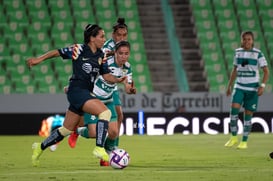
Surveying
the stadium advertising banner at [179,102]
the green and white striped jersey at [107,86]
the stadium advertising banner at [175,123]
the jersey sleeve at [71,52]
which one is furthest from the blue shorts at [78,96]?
the stadium advertising banner at [179,102]

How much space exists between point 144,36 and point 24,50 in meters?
3.84

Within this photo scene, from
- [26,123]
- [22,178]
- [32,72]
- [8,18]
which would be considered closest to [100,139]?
[22,178]

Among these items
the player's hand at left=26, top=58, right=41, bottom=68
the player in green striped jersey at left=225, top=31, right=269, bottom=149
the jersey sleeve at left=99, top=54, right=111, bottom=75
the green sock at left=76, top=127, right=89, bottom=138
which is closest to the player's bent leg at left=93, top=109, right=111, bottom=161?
the jersey sleeve at left=99, top=54, right=111, bottom=75

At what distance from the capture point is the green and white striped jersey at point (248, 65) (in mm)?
16141

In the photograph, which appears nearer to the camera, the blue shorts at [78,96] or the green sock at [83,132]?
the blue shorts at [78,96]

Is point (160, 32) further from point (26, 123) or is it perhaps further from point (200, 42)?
point (26, 123)

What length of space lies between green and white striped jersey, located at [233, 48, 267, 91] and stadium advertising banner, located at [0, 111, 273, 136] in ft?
18.7

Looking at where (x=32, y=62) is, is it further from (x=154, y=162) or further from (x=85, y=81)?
(x=154, y=162)

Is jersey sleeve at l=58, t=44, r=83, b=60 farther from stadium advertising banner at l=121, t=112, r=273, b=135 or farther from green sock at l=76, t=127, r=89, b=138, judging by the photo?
stadium advertising banner at l=121, t=112, r=273, b=135

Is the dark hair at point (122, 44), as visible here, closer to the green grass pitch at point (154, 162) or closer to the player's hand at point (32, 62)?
the player's hand at point (32, 62)

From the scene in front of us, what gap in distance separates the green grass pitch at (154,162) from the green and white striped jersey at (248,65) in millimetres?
1168

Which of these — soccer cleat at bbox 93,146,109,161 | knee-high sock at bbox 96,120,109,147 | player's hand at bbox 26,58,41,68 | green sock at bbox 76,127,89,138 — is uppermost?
player's hand at bbox 26,58,41,68

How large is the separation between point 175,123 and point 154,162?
9.65 metres

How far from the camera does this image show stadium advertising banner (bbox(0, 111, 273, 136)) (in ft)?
70.9
